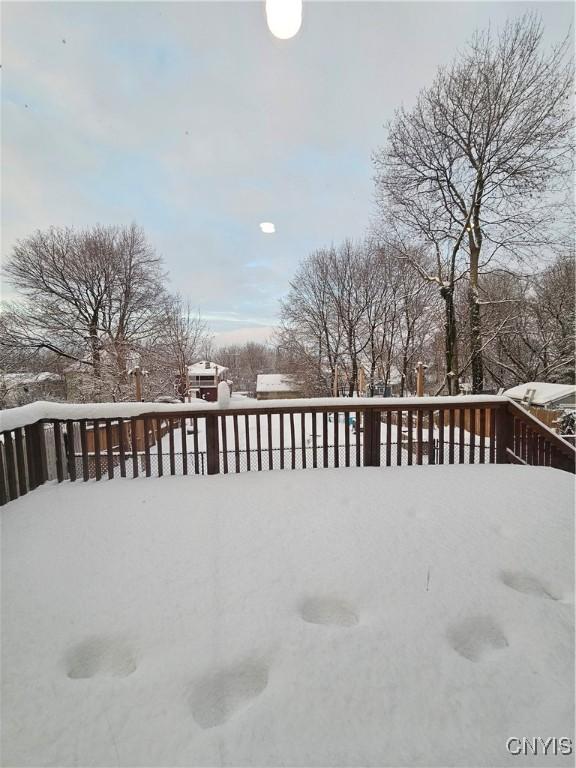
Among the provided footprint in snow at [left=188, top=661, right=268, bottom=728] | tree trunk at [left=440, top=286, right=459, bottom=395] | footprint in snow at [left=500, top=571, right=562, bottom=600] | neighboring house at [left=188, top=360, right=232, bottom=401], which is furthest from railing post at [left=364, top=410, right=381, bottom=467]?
neighboring house at [left=188, top=360, right=232, bottom=401]

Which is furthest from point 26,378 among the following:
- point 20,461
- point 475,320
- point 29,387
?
point 475,320

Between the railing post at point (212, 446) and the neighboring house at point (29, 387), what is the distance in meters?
12.9

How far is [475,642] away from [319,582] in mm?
750

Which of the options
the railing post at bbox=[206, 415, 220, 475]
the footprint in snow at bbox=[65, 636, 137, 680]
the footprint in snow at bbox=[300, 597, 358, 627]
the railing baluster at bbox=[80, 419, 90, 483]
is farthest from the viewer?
the railing post at bbox=[206, 415, 220, 475]

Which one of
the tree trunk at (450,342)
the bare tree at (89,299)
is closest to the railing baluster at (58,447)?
the tree trunk at (450,342)

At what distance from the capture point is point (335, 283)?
18031mm

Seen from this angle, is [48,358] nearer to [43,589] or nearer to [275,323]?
[275,323]

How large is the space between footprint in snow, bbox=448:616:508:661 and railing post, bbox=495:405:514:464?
9.50ft

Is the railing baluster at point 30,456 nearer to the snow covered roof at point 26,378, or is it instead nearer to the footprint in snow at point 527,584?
the footprint in snow at point 527,584

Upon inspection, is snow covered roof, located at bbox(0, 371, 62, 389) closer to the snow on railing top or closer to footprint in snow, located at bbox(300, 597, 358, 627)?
the snow on railing top

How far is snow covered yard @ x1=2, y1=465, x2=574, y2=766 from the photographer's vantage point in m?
1.03

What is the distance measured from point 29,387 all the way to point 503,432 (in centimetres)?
1604

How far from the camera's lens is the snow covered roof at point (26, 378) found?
1223 centimetres

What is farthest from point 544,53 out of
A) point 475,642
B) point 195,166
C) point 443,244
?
point 475,642
